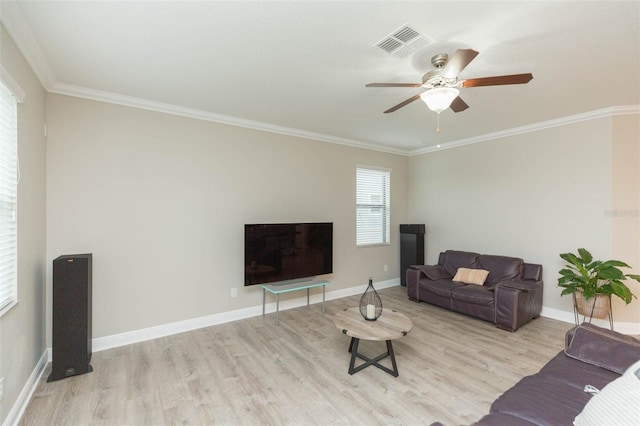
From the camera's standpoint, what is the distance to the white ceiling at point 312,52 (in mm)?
1877

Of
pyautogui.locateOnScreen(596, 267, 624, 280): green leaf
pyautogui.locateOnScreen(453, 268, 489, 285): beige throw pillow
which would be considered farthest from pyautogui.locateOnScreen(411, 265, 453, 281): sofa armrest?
pyautogui.locateOnScreen(596, 267, 624, 280): green leaf

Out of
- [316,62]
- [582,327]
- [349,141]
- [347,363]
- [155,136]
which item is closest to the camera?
[582,327]

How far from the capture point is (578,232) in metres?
3.91

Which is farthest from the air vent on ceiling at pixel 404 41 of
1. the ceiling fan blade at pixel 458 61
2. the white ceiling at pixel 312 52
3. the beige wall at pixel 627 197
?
the beige wall at pixel 627 197

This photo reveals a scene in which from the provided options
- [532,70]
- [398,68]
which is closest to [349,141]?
[398,68]

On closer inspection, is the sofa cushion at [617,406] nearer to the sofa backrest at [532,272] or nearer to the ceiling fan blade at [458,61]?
the ceiling fan blade at [458,61]

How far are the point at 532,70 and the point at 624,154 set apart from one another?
2176 mm

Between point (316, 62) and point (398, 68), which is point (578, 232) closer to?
point (398, 68)

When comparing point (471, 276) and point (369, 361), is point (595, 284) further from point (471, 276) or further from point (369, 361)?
point (369, 361)

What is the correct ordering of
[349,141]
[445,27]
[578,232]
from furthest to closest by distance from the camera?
1. [349,141]
2. [578,232]
3. [445,27]

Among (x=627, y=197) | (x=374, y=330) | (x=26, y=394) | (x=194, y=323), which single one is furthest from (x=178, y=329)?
(x=627, y=197)

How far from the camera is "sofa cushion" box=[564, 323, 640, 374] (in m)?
1.87

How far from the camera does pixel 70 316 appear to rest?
8.46 ft

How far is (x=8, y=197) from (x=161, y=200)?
1.45 meters
